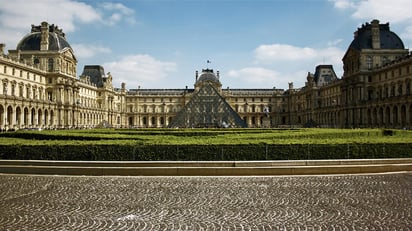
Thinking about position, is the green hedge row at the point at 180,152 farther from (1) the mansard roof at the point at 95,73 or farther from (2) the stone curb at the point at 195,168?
(1) the mansard roof at the point at 95,73

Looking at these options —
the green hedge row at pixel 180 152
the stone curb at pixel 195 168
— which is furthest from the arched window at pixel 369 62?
the stone curb at pixel 195 168

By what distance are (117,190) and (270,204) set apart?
15.3ft

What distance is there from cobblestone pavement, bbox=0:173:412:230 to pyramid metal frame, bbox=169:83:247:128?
34408mm

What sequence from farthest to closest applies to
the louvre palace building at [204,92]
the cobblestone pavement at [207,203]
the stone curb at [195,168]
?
the louvre palace building at [204,92] < the stone curb at [195,168] < the cobblestone pavement at [207,203]

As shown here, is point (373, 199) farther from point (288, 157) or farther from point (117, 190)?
point (117, 190)

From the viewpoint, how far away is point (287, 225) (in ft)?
22.6

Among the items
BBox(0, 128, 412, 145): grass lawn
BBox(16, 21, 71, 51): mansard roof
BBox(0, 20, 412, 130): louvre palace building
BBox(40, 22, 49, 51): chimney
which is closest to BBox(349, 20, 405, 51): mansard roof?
BBox(0, 20, 412, 130): louvre palace building

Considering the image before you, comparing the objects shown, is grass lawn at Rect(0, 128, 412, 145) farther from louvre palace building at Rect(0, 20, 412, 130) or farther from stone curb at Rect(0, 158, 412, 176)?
louvre palace building at Rect(0, 20, 412, 130)

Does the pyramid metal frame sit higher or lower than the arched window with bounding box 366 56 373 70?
lower

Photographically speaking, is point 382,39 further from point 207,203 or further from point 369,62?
point 207,203

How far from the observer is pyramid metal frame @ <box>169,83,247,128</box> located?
4706 centimetres

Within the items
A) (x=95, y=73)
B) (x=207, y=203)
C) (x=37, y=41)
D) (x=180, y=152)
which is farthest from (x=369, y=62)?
(x=95, y=73)

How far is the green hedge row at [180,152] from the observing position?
14.2m

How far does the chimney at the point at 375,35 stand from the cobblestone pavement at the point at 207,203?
55132mm
